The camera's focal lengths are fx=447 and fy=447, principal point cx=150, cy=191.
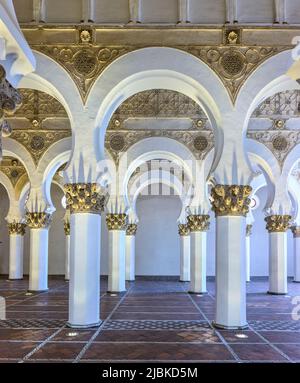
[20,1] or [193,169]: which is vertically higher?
[20,1]

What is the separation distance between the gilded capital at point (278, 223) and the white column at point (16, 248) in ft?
30.1

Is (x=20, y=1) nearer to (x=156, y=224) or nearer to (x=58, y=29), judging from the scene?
(x=58, y=29)

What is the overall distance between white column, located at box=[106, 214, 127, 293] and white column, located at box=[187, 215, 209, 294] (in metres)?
1.89

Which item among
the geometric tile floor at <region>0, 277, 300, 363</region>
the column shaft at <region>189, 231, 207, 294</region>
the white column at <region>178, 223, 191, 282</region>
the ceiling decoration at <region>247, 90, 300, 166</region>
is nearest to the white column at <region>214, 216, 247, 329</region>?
the geometric tile floor at <region>0, 277, 300, 363</region>

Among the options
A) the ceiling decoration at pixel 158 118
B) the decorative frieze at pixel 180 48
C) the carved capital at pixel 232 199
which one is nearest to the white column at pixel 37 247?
the ceiling decoration at pixel 158 118

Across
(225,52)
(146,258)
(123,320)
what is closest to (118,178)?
(123,320)

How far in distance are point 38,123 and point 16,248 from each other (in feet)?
24.1

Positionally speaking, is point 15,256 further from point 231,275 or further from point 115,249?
point 231,275

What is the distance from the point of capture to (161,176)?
15.9m

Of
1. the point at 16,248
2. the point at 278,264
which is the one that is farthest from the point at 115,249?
the point at 16,248

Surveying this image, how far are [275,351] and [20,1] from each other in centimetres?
638

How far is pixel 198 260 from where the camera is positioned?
11812mm

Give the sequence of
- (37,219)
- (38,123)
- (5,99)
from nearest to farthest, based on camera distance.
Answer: (5,99) < (38,123) < (37,219)

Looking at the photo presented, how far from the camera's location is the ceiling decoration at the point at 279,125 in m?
11.1
